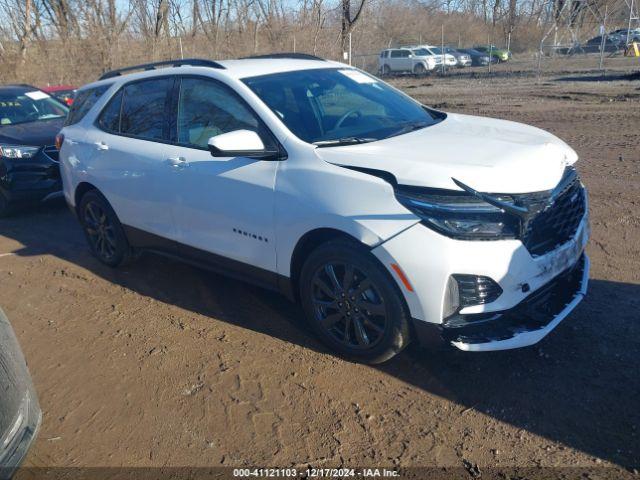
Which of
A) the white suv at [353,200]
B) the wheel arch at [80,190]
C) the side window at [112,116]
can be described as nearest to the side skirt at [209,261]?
the white suv at [353,200]

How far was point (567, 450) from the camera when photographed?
9.79 ft

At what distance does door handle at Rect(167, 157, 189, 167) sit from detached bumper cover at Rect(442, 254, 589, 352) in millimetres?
2381

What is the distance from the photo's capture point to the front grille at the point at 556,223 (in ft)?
11.2

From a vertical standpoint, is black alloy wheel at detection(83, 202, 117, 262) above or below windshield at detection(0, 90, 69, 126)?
below

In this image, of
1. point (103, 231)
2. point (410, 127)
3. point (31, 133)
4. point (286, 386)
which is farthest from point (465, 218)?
point (31, 133)

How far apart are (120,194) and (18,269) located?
1.70 m

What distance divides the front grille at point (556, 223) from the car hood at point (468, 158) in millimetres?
150

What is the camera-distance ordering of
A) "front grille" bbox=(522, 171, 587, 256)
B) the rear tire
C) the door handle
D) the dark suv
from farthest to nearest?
the dark suv
the rear tire
the door handle
"front grille" bbox=(522, 171, 587, 256)

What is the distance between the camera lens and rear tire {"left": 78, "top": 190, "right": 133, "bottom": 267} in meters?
5.66

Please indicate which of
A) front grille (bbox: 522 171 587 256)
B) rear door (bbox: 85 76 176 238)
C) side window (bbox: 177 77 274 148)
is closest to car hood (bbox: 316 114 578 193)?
front grille (bbox: 522 171 587 256)

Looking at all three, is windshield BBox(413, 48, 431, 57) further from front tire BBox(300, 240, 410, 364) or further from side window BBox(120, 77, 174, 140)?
front tire BBox(300, 240, 410, 364)

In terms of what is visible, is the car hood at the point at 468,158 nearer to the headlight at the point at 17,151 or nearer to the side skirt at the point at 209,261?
the side skirt at the point at 209,261

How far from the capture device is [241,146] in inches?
156

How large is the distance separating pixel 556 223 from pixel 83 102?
482cm
